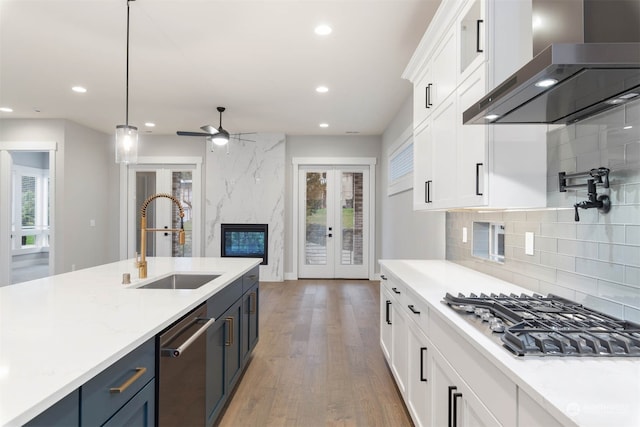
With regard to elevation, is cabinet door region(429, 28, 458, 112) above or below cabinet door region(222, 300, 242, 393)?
above

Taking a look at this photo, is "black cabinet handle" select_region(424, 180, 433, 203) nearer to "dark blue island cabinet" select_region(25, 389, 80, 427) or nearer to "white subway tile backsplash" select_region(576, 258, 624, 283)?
"white subway tile backsplash" select_region(576, 258, 624, 283)

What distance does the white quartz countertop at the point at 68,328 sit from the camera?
2.68 feet

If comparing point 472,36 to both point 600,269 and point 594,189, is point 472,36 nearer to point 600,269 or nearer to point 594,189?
point 594,189

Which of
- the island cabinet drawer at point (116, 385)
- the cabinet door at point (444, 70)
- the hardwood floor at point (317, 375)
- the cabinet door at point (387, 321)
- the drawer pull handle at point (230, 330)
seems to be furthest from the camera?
the cabinet door at point (387, 321)

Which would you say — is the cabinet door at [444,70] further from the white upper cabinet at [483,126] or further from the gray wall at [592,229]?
the gray wall at [592,229]

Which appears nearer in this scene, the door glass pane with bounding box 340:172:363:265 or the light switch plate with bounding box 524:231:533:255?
the light switch plate with bounding box 524:231:533:255

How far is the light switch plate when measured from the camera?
1.90 m

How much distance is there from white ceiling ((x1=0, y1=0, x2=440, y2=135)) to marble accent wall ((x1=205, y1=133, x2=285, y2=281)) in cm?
111

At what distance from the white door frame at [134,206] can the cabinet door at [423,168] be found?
5200 mm

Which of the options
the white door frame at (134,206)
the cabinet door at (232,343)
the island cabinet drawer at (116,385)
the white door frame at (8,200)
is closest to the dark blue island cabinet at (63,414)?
the island cabinet drawer at (116,385)

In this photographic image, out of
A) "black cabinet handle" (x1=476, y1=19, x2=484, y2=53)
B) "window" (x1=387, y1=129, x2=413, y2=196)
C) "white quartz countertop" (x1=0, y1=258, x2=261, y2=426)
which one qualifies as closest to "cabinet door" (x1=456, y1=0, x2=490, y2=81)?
"black cabinet handle" (x1=476, y1=19, x2=484, y2=53)

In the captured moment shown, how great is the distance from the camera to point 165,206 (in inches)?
277

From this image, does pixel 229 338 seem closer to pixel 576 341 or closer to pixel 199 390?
pixel 199 390

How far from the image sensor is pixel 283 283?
660cm
